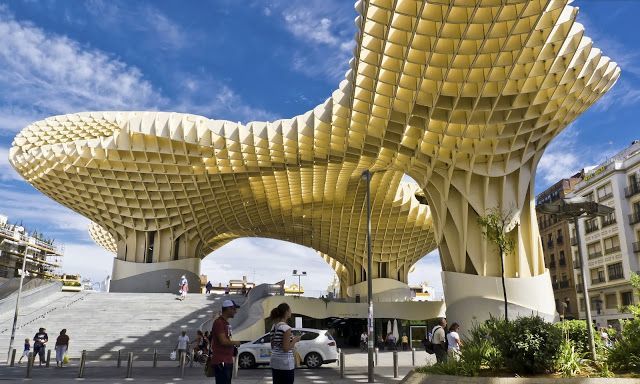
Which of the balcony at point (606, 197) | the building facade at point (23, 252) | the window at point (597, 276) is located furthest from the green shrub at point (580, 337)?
the building facade at point (23, 252)

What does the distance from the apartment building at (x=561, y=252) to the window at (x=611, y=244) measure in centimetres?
710

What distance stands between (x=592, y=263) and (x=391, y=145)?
117 feet

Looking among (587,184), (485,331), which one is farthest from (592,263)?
(485,331)

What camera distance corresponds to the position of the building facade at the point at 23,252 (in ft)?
227

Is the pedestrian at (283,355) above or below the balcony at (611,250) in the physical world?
below

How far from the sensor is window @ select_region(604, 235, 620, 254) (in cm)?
A: 5091

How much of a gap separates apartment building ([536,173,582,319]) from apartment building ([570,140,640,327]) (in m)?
5.61

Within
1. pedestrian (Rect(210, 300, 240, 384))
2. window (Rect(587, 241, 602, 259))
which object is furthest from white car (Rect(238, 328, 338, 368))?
window (Rect(587, 241, 602, 259))

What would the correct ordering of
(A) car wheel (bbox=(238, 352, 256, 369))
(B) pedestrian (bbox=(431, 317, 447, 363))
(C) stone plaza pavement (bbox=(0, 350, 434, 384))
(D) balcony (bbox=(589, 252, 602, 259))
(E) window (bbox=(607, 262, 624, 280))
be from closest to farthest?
(B) pedestrian (bbox=(431, 317, 447, 363)) < (C) stone plaza pavement (bbox=(0, 350, 434, 384)) < (A) car wheel (bbox=(238, 352, 256, 369)) < (E) window (bbox=(607, 262, 624, 280)) < (D) balcony (bbox=(589, 252, 602, 259))

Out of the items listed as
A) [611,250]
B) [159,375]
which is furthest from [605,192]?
[159,375]

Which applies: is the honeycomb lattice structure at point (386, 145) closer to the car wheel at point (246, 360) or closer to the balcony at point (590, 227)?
the car wheel at point (246, 360)

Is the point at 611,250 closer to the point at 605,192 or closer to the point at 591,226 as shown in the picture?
the point at 591,226

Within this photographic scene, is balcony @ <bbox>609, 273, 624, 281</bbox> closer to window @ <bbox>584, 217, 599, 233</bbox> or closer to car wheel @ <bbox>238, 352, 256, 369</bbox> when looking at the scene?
window @ <bbox>584, 217, 599, 233</bbox>

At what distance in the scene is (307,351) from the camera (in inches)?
830
